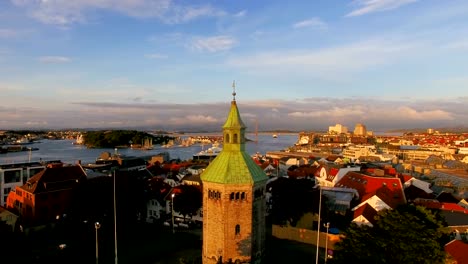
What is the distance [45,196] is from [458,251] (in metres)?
40.1

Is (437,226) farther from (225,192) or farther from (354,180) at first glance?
(354,180)

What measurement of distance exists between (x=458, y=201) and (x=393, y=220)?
30706 millimetres

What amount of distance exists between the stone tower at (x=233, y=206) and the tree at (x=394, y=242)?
627 centimetres

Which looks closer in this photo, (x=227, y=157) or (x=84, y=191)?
(x=227, y=157)

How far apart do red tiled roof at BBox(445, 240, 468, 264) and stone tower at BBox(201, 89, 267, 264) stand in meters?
13.4

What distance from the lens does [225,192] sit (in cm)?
2116

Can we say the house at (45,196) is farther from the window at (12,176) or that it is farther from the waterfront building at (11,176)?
the window at (12,176)

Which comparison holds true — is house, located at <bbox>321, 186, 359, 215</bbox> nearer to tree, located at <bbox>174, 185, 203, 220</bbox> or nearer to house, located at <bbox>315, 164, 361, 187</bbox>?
house, located at <bbox>315, 164, 361, 187</bbox>

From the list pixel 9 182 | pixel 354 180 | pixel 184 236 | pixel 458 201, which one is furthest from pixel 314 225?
pixel 9 182

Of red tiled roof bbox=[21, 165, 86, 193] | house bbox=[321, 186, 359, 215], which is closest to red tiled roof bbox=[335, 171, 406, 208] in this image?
house bbox=[321, 186, 359, 215]

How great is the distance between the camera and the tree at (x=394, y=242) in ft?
74.8

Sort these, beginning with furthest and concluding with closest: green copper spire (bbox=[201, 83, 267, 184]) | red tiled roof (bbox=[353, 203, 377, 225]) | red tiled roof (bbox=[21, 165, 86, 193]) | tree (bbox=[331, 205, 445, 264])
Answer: red tiled roof (bbox=[21, 165, 86, 193]) → red tiled roof (bbox=[353, 203, 377, 225]) → tree (bbox=[331, 205, 445, 264]) → green copper spire (bbox=[201, 83, 267, 184])

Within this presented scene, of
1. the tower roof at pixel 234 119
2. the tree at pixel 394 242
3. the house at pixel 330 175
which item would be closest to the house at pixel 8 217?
the tower roof at pixel 234 119

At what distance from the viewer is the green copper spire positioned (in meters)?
21.4
